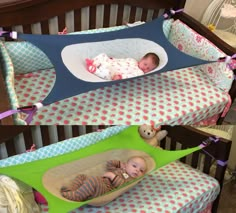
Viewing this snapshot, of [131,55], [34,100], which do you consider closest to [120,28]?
[131,55]

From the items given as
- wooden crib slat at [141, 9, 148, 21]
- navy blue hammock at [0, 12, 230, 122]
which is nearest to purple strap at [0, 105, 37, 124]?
navy blue hammock at [0, 12, 230, 122]

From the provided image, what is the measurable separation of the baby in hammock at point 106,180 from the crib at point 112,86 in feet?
1.04

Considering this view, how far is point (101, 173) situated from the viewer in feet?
3.59

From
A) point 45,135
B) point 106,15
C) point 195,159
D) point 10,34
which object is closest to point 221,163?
point 195,159

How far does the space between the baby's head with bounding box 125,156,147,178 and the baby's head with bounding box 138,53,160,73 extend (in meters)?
0.63

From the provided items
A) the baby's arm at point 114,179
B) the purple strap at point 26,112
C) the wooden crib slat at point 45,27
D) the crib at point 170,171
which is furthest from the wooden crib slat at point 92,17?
the baby's arm at point 114,179

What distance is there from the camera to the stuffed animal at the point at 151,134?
1.09m

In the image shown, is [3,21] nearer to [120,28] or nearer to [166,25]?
[120,28]

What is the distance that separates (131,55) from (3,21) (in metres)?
0.59

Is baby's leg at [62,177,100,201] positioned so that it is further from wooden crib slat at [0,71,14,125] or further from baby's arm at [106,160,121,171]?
wooden crib slat at [0,71,14,125]

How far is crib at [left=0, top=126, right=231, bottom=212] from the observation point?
1057 mm

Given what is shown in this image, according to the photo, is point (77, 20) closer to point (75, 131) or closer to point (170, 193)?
point (75, 131)

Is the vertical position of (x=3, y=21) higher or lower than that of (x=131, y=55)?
higher

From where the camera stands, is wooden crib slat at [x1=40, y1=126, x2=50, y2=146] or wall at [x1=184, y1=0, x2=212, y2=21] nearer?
wooden crib slat at [x1=40, y1=126, x2=50, y2=146]
